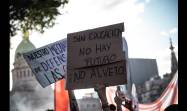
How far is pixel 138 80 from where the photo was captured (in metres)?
60.8

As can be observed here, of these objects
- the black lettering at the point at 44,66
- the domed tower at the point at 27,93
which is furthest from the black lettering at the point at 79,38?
the domed tower at the point at 27,93

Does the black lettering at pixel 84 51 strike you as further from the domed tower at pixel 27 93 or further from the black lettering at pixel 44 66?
the domed tower at pixel 27 93

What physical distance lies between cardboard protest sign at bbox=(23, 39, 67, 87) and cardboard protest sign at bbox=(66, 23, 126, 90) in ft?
2.50

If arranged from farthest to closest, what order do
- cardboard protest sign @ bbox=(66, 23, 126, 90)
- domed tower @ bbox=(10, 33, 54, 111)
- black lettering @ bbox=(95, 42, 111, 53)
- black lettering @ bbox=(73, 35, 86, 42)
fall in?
domed tower @ bbox=(10, 33, 54, 111) < black lettering @ bbox=(73, 35, 86, 42) < black lettering @ bbox=(95, 42, 111, 53) < cardboard protest sign @ bbox=(66, 23, 126, 90)

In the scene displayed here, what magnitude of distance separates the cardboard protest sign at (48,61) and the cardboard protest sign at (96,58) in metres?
0.76

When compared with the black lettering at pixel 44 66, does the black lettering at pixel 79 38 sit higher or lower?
higher

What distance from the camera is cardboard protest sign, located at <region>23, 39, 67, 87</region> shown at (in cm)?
520

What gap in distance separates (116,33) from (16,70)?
5967cm

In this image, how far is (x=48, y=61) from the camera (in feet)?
17.6

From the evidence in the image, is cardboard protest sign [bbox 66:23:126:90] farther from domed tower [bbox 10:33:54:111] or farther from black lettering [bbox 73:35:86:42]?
domed tower [bbox 10:33:54:111]

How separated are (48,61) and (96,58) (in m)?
1.13

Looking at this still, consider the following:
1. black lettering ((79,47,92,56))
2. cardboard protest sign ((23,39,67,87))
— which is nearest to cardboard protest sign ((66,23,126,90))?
black lettering ((79,47,92,56))

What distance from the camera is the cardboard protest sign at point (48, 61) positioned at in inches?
205
